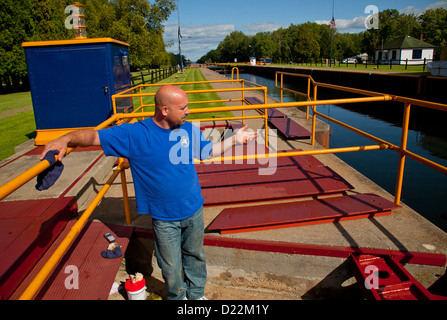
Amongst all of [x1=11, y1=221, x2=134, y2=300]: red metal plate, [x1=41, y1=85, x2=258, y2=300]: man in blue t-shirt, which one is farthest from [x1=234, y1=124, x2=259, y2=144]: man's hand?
[x1=11, y1=221, x2=134, y2=300]: red metal plate

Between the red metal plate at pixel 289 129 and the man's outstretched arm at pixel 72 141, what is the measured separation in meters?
5.08

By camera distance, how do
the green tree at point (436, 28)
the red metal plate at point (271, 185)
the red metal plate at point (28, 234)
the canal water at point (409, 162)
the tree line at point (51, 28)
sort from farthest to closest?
the green tree at point (436, 28), the tree line at point (51, 28), the canal water at point (409, 162), the red metal plate at point (271, 185), the red metal plate at point (28, 234)

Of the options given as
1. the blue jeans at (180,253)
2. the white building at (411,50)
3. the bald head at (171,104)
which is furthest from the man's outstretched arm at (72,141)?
the white building at (411,50)

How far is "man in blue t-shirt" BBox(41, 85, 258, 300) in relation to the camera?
241cm

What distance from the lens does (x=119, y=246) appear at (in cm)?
319

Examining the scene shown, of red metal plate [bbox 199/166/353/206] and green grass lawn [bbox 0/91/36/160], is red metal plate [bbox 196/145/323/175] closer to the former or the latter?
red metal plate [bbox 199/166/353/206]

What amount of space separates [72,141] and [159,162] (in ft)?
1.96

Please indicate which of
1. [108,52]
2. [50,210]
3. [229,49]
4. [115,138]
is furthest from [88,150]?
[229,49]

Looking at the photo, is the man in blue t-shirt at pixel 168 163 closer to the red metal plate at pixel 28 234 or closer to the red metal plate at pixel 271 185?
the red metal plate at pixel 28 234

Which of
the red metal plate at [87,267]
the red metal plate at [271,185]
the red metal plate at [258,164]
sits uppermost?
the red metal plate at [258,164]

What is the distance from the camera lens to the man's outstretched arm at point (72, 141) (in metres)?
2.11

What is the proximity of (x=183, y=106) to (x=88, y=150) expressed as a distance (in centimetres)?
477

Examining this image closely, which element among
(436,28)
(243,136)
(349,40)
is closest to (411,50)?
(436,28)

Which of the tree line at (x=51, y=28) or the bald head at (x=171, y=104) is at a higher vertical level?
the tree line at (x=51, y=28)
